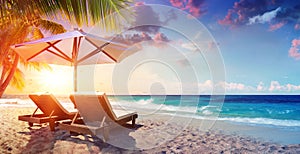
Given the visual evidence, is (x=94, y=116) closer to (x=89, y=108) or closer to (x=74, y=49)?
(x=89, y=108)

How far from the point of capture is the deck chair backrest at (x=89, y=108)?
3.48 m

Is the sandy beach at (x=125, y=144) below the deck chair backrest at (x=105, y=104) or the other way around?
below

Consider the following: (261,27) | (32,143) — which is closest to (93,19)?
(32,143)

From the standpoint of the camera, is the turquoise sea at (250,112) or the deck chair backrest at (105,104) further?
the turquoise sea at (250,112)

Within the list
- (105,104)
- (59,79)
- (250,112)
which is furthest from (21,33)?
(250,112)

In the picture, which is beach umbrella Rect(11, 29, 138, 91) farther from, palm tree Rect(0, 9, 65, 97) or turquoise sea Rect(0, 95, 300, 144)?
turquoise sea Rect(0, 95, 300, 144)

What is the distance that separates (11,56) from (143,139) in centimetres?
1050

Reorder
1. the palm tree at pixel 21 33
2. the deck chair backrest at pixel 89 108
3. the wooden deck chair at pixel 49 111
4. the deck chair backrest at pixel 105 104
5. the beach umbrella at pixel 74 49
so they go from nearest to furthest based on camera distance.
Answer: the deck chair backrest at pixel 105 104, the deck chair backrest at pixel 89 108, the wooden deck chair at pixel 49 111, the beach umbrella at pixel 74 49, the palm tree at pixel 21 33

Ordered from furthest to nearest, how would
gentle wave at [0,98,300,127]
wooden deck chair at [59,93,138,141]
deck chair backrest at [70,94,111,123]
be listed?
gentle wave at [0,98,300,127], deck chair backrest at [70,94,111,123], wooden deck chair at [59,93,138,141]

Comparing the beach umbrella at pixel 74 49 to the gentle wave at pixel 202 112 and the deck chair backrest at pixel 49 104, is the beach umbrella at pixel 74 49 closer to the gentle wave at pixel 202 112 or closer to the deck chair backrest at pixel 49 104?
the deck chair backrest at pixel 49 104

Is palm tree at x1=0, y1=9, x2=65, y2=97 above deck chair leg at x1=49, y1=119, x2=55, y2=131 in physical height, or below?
above

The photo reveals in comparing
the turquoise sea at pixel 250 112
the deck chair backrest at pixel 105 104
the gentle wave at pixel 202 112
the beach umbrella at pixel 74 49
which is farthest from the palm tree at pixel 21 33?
the deck chair backrest at pixel 105 104

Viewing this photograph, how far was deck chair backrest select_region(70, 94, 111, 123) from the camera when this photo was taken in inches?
137

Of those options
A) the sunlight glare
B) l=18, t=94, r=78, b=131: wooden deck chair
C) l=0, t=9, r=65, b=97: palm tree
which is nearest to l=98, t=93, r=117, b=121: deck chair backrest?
l=18, t=94, r=78, b=131: wooden deck chair
